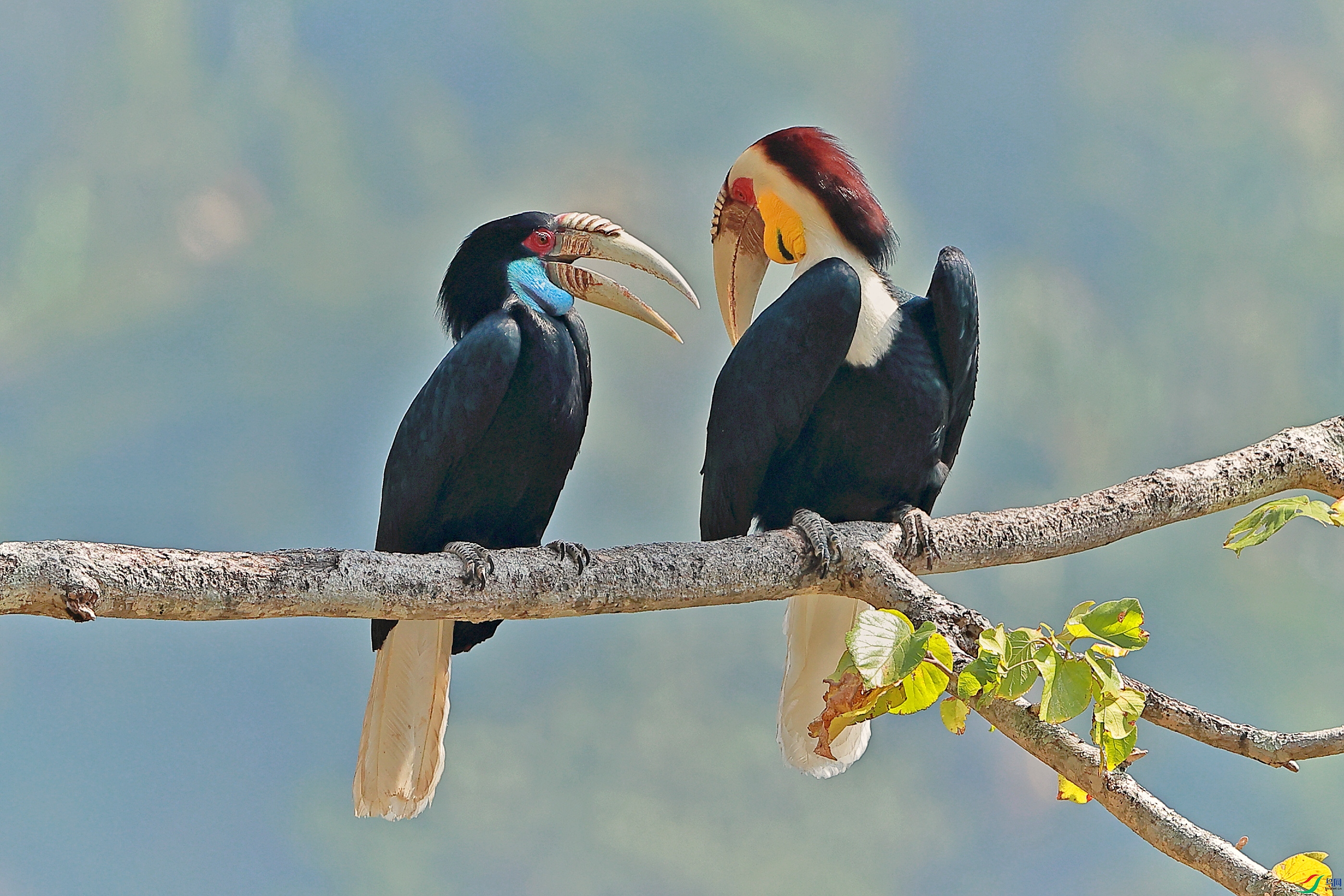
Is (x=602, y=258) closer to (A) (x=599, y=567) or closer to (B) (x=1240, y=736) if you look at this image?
(A) (x=599, y=567)

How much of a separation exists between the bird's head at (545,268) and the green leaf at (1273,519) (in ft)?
5.61

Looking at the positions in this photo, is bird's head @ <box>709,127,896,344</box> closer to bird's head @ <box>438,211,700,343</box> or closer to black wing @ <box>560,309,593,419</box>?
bird's head @ <box>438,211,700,343</box>

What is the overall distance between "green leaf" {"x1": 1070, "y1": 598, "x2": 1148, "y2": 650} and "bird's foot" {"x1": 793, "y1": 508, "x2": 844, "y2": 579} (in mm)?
782

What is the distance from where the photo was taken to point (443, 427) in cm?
347

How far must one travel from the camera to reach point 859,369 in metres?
3.53

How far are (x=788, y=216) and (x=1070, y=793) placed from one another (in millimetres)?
1889

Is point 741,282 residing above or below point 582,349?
above

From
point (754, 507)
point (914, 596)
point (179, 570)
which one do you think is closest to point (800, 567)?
point (914, 596)

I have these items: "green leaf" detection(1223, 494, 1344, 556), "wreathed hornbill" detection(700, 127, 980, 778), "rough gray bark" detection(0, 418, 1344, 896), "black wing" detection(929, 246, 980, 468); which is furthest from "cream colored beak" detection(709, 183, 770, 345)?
"green leaf" detection(1223, 494, 1344, 556)

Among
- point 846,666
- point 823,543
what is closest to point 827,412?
point 823,543

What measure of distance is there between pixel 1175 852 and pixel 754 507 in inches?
57.2

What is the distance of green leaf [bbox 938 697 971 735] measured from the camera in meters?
2.37

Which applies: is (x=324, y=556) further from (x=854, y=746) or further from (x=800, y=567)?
(x=854, y=746)

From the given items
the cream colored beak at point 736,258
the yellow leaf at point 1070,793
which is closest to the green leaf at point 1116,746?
the yellow leaf at point 1070,793
